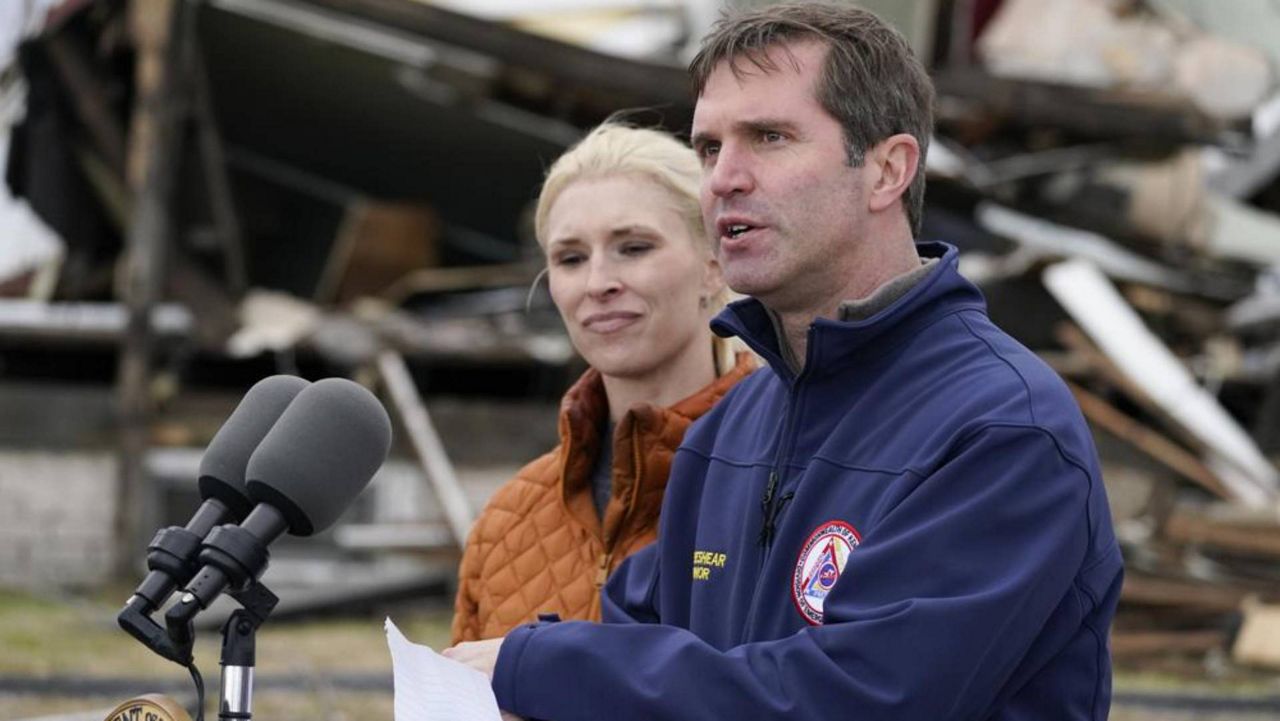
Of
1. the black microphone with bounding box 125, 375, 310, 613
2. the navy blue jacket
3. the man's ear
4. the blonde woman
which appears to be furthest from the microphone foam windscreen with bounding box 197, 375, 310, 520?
the blonde woman

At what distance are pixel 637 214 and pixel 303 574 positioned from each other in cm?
1022

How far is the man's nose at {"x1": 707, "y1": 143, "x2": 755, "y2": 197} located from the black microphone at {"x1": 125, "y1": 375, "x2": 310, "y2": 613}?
0.64 meters

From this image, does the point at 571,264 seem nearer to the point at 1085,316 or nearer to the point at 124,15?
the point at 1085,316

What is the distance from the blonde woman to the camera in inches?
142

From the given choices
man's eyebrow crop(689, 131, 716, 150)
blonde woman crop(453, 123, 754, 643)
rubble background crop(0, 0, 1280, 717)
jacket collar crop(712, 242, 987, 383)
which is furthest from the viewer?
rubble background crop(0, 0, 1280, 717)

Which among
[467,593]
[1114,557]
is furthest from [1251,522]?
[1114,557]

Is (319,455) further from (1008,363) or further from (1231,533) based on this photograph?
(1231,533)

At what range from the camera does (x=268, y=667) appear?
922 centimetres

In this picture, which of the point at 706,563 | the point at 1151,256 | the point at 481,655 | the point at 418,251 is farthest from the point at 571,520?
the point at 1151,256

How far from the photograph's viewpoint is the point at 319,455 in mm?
2443

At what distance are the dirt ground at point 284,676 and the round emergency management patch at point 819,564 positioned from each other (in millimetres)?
4867

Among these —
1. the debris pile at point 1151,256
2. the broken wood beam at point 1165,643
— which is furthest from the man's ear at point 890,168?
the broken wood beam at point 1165,643

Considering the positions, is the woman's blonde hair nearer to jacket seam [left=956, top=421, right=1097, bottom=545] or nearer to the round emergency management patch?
the round emergency management patch

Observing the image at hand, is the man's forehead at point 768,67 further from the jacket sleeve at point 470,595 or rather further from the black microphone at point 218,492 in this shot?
the jacket sleeve at point 470,595
